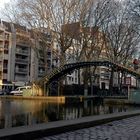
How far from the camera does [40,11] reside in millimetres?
54000

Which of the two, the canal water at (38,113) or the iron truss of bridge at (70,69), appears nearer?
the canal water at (38,113)

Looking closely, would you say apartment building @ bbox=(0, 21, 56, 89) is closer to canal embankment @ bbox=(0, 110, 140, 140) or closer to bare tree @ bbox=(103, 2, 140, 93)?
bare tree @ bbox=(103, 2, 140, 93)

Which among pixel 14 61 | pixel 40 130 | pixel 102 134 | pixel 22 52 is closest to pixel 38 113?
pixel 102 134

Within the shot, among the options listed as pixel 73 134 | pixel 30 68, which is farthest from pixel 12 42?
pixel 73 134

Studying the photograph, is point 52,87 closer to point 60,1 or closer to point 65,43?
point 65,43

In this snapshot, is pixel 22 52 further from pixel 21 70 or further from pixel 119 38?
pixel 119 38

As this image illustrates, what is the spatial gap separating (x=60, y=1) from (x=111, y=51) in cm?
1710

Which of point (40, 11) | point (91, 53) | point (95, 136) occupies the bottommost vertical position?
point (95, 136)

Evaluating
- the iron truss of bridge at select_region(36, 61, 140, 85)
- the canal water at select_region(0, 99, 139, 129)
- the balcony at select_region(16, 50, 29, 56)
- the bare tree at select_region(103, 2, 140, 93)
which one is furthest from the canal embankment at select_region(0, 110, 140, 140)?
the balcony at select_region(16, 50, 29, 56)

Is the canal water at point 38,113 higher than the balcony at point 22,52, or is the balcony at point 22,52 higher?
the balcony at point 22,52

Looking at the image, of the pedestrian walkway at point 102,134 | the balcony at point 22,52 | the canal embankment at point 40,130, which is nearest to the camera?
the canal embankment at point 40,130

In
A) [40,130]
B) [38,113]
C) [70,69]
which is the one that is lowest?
[40,130]

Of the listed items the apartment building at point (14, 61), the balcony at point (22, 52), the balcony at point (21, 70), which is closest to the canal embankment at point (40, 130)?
the apartment building at point (14, 61)

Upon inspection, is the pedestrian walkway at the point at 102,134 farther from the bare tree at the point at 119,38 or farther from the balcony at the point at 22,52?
the balcony at the point at 22,52
